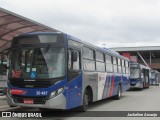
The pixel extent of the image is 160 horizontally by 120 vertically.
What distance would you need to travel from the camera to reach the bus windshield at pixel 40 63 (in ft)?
34.9

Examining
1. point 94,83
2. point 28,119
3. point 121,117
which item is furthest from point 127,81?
point 28,119

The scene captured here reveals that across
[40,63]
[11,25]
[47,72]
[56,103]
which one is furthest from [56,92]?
[11,25]

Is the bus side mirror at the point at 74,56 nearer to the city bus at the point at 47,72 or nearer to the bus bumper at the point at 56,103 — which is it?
the city bus at the point at 47,72

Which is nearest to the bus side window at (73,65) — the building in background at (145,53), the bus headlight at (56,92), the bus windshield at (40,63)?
the bus windshield at (40,63)

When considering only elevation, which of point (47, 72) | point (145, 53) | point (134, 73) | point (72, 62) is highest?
point (145, 53)

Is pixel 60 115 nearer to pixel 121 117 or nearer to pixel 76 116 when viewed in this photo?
pixel 76 116

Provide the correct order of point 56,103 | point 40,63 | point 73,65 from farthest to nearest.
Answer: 1. point 73,65
2. point 40,63
3. point 56,103

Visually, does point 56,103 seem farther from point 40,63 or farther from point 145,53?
point 145,53

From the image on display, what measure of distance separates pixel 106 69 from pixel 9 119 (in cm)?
689

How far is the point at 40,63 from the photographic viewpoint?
10.8m

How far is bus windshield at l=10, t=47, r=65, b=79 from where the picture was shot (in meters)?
10.6

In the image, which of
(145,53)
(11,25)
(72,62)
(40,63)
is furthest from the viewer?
(145,53)

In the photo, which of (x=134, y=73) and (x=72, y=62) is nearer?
(x=72, y=62)

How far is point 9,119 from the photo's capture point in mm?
10586
